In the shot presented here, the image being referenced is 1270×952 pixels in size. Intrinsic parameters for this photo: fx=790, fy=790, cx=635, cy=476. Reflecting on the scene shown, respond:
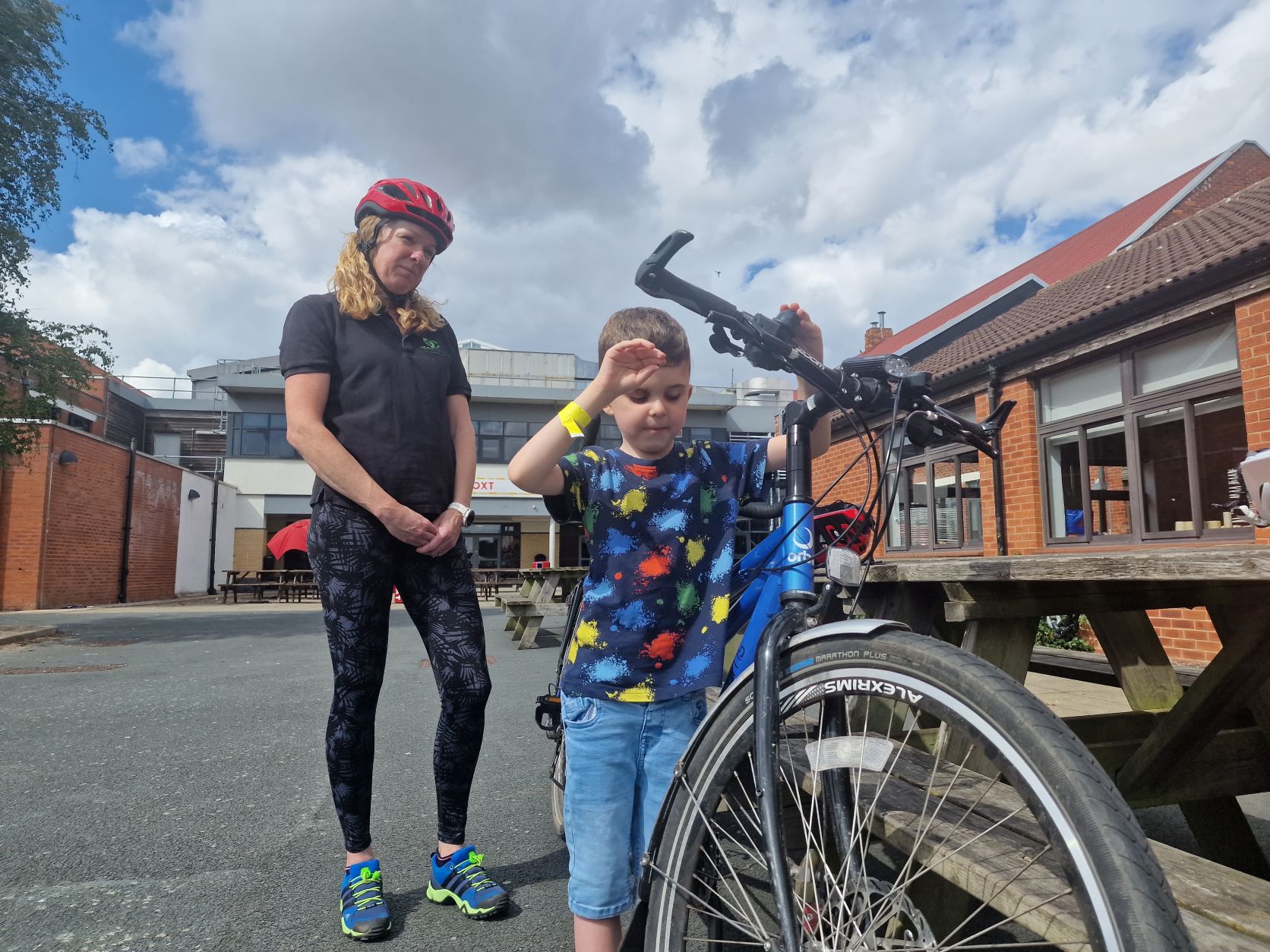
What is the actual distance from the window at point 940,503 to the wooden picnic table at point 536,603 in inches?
174

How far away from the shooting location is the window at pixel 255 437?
98.5 feet

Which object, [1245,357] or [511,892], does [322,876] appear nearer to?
[511,892]

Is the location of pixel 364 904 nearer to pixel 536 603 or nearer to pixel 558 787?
pixel 558 787

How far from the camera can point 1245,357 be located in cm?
652

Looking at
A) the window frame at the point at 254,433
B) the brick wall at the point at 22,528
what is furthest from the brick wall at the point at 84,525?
the window frame at the point at 254,433

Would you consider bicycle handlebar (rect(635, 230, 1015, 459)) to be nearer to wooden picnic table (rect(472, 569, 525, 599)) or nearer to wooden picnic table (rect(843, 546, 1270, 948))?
wooden picnic table (rect(843, 546, 1270, 948))

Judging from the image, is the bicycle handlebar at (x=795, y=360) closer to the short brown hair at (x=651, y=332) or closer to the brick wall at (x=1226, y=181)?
the short brown hair at (x=651, y=332)

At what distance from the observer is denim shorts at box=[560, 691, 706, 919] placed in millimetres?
1631

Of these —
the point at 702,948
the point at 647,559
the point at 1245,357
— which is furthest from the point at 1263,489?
the point at 1245,357

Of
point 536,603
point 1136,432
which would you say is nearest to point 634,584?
point 1136,432

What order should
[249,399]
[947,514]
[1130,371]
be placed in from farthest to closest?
[249,399]
[947,514]
[1130,371]

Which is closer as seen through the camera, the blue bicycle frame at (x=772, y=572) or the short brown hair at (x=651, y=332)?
the blue bicycle frame at (x=772, y=572)

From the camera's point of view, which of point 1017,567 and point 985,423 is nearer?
point 985,423

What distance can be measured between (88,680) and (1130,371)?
33.0 ft
